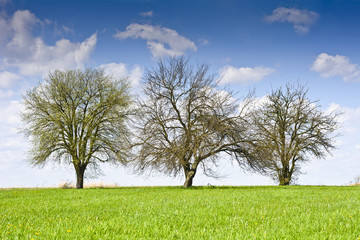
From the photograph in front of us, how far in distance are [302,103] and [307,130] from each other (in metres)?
2.95

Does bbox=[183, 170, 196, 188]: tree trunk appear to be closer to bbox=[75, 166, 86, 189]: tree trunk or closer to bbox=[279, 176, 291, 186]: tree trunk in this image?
bbox=[75, 166, 86, 189]: tree trunk

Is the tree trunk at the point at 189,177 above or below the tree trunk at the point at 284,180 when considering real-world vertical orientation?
above

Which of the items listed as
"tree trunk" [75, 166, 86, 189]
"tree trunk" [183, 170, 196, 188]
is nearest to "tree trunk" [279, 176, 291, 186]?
"tree trunk" [183, 170, 196, 188]

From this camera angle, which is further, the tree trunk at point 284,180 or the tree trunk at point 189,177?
the tree trunk at point 284,180

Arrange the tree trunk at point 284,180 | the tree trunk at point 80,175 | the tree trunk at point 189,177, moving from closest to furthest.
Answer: the tree trunk at point 189,177, the tree trunk at point 80,175, the tree trunk at point 284,180

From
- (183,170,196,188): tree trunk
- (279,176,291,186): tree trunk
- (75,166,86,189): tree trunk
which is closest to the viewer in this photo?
(183,170,196,188): tree trunk

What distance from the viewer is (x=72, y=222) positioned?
689 centimetres

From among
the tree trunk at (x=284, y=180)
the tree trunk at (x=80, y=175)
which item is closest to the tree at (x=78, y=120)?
the tree trunk at (x=80, y=175)

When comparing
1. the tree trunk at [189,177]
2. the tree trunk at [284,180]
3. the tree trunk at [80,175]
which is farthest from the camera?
the tree trunk at [284,180]

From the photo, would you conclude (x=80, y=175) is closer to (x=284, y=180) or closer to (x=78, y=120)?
(x=78, y=120)

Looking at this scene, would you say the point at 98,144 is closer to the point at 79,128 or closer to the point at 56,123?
the point at 79,128

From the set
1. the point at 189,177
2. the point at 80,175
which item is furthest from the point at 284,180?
the point at 80,175

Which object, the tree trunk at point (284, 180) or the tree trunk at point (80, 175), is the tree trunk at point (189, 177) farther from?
the tree trunk at point (284, 180)

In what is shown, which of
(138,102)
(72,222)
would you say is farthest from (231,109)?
(72,222)
